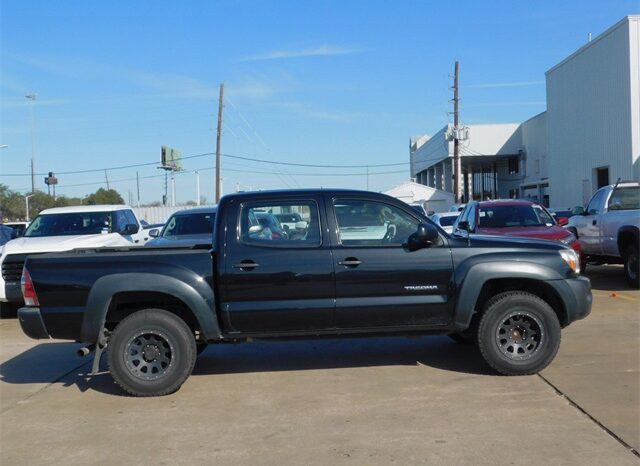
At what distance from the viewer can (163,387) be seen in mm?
6059

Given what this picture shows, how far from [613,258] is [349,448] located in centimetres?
927

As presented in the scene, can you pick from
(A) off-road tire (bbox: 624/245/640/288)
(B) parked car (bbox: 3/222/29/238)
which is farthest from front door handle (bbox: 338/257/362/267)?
(B) parked car (bbox: 3/222/29/238)

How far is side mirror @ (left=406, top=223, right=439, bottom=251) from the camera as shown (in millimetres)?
6059

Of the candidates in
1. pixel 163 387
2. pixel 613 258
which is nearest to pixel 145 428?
→ pixel 163 387

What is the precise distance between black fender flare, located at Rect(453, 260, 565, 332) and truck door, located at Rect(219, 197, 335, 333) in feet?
4.10

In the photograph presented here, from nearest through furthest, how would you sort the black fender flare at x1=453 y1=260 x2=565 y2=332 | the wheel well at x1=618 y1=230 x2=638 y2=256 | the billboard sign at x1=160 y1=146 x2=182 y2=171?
the black fender flare at x1=453 y1=260 x2=565 y2=332 < the wheel well at x1=618 y1=230 x2=638 y2=256 < the billboard sign at x1=160 y1=146 x2=182 y2=171

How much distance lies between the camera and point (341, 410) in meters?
5.51

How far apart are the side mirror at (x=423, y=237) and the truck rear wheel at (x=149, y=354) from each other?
2275 millimetres

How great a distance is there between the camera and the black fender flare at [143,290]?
595 centimetres

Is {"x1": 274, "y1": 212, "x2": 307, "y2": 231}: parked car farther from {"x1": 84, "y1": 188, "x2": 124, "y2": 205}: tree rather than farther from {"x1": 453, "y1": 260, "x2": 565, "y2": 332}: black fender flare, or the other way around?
{"x1": 84, "y1": 188, "x2": 124, "y2": 205}: tree

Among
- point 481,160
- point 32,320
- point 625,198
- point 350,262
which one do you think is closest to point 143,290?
point 32,320

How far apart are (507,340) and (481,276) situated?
718 mm

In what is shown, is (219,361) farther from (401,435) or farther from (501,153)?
(501,153)

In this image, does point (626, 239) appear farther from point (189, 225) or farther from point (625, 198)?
point (189, 225)
